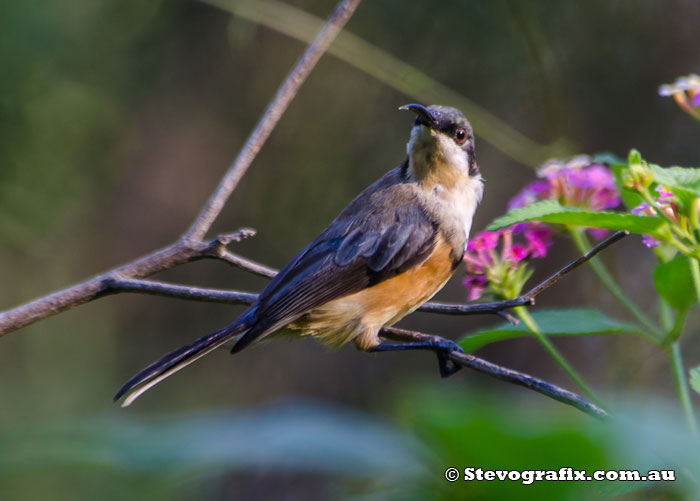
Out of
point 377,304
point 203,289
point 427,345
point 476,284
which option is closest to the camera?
point 203,289

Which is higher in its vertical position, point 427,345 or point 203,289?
point 427,345

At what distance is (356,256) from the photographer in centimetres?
288

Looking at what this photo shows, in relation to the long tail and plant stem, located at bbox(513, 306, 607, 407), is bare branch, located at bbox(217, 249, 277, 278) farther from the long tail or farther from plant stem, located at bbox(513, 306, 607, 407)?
plant stem, located at bbox(513, 306, 607, 407)

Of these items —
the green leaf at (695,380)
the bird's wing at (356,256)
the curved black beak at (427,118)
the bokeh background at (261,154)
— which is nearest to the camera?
the green leaf at (695,380)

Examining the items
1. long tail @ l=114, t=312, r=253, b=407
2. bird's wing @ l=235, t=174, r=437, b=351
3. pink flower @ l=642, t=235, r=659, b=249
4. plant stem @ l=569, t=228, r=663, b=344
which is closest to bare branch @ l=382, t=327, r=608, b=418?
plant stem @ l=569, t=228, r=663, b=344

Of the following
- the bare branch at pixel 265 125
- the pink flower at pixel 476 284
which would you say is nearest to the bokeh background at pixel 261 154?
the pink flower at pixel 476 284

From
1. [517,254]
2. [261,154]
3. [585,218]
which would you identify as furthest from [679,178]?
[261,154]

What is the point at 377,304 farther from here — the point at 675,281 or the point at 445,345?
the point at 675,281

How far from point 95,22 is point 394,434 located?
4780 mm

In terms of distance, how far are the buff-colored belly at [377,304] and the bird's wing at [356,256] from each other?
0.03 m

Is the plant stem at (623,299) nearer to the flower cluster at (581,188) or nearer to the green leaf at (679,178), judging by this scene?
the flower cluster at (581,188)

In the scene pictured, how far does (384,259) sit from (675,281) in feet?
4.29

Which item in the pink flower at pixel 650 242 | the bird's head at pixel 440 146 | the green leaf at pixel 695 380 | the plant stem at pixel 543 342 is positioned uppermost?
the bird's head at pixel 440 146

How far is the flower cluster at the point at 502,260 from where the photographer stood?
6.84 feet
